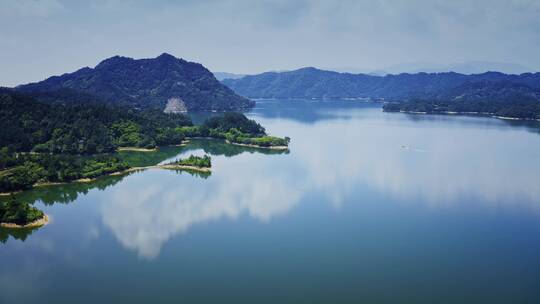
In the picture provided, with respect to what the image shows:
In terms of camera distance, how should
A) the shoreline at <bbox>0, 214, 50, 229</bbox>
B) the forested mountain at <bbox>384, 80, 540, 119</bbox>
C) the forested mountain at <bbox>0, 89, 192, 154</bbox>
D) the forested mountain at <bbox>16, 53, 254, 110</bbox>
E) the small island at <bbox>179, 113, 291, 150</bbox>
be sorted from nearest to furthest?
1. the shoreline at <bbox>0, 214, 50, 229</bbox>
2. the forested mountain at <bbox>0, 89, 192, 154</bbox>
3. the small island at <bbox>179, 113, 291, 150</bbox>
4. the forested mountain at <bbox>384, 80, 540, 119</bbox>
5. the forested mountain at <bbox>16, 53, 254, 110</bbox>

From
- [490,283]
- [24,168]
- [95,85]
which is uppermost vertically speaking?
[95,85]

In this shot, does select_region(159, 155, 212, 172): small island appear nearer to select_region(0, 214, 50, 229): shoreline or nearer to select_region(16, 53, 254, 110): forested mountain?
select_region(0, 214, 50, 229): shoreline

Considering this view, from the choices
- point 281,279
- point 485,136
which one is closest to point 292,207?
point 281,279

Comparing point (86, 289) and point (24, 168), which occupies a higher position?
point (24, 168)

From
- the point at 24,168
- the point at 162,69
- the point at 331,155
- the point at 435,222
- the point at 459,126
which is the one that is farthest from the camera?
the point at 162,69

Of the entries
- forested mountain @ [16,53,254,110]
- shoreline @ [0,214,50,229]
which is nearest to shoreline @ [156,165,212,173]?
shoreline @ [0,214,50,229]

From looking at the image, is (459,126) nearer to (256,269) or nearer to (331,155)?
(331,155)

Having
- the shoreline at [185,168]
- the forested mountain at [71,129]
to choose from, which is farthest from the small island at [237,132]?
the shoreline at [185,168]
